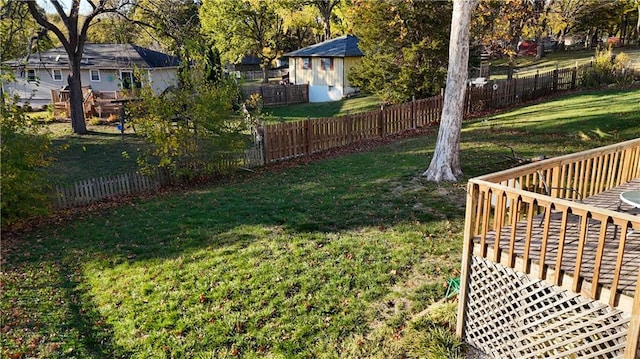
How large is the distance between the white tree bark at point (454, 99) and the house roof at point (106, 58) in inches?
905

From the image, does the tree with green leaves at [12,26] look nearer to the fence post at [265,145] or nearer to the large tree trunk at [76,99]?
the large tree trunk at [76,99]

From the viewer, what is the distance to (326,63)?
3086cm

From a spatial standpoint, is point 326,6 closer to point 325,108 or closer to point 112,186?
point 325,108

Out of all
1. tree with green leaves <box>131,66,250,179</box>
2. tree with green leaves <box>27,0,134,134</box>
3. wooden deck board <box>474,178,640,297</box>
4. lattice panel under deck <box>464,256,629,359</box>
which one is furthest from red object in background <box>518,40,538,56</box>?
lattice panel under deck <box>464,256,629,359</box>

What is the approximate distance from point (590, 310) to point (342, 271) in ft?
10.9

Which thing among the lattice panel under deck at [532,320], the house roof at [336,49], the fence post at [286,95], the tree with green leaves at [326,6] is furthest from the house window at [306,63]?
the lattice panel under deck at [532,320]

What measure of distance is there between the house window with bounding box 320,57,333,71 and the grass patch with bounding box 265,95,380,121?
258 centimetres

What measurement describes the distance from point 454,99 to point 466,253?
5.62m

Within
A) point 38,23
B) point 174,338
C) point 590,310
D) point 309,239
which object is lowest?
point 174,338

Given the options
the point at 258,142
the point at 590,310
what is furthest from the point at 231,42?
the point at 590,310

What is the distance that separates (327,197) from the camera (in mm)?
9648

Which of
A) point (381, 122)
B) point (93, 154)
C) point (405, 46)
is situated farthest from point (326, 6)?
point (93, 154)

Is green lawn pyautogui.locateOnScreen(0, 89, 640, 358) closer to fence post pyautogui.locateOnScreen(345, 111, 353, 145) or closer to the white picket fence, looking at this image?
the white picket fence

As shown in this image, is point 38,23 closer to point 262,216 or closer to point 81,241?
point 81,241
